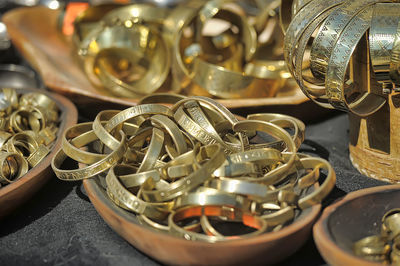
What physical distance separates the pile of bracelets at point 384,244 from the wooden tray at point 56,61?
347 millimetres

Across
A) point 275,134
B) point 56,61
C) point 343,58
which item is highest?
point 343,58

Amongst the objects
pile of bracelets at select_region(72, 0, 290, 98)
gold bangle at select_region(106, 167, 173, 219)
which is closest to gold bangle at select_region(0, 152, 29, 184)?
gold bangle at select_region(106, 167, 173, 219)

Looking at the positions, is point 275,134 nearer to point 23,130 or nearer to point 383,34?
point 383,34

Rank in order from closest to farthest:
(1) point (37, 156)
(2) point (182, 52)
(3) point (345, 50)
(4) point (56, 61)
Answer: (3) point (345, 50) → (1) point (37, 156) → (2) point (182, 52) → (4) point (56, 61)

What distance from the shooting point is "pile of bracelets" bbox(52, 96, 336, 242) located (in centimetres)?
52

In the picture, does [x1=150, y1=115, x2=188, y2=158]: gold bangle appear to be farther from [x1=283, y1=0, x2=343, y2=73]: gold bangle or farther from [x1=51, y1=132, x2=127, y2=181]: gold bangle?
[x1=283, y1=0, x2=343, y2=73]: gold bangle

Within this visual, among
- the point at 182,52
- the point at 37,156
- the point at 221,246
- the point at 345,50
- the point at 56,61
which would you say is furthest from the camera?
the point at 56,61

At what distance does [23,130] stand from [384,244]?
57 cm

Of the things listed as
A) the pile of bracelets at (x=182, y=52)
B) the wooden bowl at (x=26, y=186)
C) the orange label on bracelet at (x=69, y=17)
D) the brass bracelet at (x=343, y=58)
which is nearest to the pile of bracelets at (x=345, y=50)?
the brass bracelet at (x=343, y=58)

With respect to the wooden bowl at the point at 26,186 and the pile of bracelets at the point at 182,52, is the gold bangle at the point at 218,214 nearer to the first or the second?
the wooden bowl at the point at 26,186

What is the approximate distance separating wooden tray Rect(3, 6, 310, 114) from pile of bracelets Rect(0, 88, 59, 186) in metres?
0.07

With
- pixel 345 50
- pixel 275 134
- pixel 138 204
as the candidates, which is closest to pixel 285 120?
pixel 275 134

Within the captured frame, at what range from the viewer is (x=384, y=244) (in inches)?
19.3

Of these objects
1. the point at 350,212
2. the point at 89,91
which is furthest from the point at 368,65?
the point at 89,91
